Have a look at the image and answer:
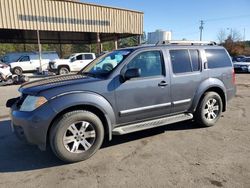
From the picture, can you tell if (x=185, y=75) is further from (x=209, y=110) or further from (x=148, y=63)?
(x=209, y=110)

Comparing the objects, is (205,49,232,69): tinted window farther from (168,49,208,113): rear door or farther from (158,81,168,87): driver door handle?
(158,81,168,87): driver door handle

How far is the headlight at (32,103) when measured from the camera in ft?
11.7


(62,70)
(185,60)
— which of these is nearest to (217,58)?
(185,60)

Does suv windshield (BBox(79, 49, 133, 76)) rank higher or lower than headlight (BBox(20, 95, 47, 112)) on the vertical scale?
higher

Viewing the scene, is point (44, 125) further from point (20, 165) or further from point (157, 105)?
point (157, 105)

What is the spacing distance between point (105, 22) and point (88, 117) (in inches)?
734

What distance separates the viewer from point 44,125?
3.55 m

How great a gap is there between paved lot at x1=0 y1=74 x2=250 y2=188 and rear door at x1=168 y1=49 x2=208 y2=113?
0.68 meters

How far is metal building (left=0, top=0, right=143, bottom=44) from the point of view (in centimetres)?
1769

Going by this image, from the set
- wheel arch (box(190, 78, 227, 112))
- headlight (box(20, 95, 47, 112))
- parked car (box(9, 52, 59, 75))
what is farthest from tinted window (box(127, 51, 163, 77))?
parked car (box(9, 52, 59, 75))

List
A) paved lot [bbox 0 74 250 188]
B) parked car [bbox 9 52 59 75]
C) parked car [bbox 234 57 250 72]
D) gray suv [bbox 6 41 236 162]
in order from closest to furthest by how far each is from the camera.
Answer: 1. paved lot [bbox 0 74 250 188]
2. gray suv [bbox 6 41 236 162]
3. parked car [bbox 234 57 250 72]
4. parked car [bbox 9 52 59 75]

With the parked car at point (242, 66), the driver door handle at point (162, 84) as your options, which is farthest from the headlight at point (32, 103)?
the parked car at point (242, 66)

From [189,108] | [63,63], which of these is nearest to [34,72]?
[63,63]

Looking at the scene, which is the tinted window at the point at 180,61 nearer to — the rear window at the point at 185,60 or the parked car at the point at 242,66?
the rear window at the point at 185,60
